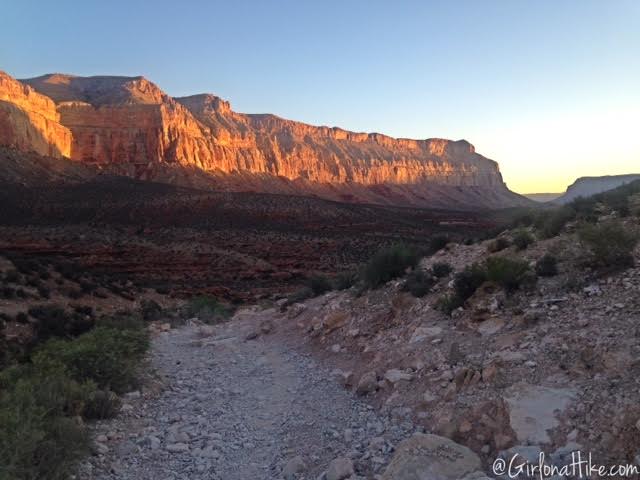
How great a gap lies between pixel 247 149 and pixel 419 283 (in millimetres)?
117257

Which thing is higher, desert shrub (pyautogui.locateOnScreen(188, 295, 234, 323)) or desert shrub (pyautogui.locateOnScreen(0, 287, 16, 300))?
desert shrub (pyautogui.locateOnScreen(0, 287, 16, 300))

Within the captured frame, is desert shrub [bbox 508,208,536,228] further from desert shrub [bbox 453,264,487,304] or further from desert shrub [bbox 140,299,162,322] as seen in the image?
desert shrub [bbox 140,299,162,322]

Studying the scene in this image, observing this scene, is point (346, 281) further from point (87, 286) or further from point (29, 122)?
point (29, 122)

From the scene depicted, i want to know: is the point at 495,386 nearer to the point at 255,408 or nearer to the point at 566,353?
the point at 566,353

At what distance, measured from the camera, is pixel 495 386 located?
505 cm

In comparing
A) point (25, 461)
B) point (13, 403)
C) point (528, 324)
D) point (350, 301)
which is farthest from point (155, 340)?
point (528, 324)

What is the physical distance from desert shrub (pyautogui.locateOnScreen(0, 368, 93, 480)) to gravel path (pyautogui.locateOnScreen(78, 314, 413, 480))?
349 mm

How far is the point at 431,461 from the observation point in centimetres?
391

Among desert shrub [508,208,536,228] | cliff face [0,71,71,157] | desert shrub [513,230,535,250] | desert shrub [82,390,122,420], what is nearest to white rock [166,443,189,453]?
desert shrub [82,390,122,420]

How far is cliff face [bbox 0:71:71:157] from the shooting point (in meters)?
75.4

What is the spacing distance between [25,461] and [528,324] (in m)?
5.49

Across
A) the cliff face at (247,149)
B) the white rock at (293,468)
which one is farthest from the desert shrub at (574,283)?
the cliff face at (247,149)

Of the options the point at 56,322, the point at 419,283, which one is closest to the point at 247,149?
the point at 56,322

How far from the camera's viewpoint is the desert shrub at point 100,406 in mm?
5672
